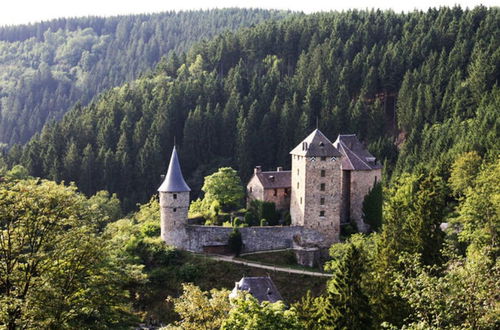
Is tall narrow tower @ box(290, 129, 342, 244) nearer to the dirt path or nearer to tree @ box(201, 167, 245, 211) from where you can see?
the dirt path

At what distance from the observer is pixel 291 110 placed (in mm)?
93562

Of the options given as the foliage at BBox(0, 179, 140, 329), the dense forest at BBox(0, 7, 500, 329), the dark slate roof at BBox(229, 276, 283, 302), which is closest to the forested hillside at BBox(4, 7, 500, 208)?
the dense forest at BBox(0, 7, 500, 329)

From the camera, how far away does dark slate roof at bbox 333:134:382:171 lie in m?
58.5

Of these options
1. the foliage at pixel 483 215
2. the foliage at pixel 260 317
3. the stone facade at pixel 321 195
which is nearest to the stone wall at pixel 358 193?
the stone facade at pixel 321 195

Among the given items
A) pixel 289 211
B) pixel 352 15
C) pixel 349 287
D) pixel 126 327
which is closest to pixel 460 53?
pixel 352 15

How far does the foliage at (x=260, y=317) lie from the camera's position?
71.7 feet

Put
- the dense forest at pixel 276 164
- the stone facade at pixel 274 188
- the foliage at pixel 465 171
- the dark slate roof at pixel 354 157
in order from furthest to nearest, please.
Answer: the foliage at pixel 465 171 → the stone facade at pixel 274 188 → the dark slate roof at pixel 354 157 → the dense forest at pixel 276 164

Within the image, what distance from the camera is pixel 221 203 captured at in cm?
6412

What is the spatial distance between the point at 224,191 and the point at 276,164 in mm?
26381

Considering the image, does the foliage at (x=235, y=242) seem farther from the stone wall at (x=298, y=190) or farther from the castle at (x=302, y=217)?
the stone wall at (x=298, y=190)

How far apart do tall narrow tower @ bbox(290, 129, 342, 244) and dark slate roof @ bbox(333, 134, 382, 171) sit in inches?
178

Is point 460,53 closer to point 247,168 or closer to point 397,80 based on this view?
point 397,80

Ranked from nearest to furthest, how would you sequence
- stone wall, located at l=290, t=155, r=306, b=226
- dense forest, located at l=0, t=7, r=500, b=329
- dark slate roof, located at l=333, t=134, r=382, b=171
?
1. dense forest, located at l=0, t=7, r=500, b=329
2. stone wall, located at l=290, t=155, r=306, b=226
3. dark slate roof, located at l=333, t=134, r=382, b=171

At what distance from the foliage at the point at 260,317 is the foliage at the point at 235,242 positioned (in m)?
30.7
